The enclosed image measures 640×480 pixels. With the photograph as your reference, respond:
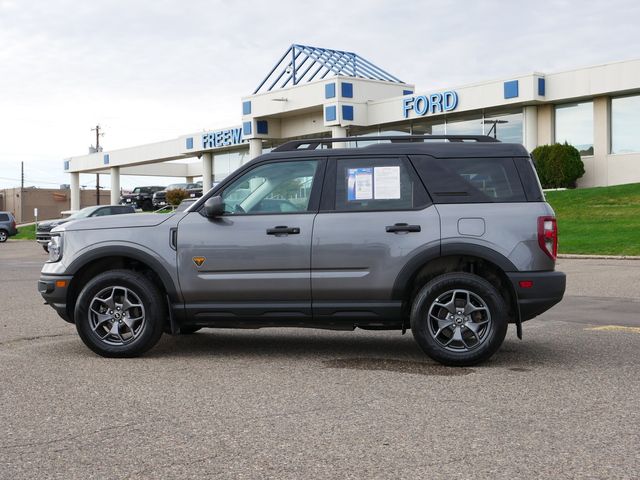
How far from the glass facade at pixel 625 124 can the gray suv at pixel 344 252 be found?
30529 mm

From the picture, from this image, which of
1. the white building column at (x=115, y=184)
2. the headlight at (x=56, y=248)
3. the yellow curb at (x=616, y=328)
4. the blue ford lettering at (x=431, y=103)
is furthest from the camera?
the white building column at (x=115, y=184)

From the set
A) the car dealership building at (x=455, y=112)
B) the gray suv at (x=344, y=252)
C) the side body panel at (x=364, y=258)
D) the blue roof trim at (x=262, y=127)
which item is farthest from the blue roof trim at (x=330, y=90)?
the side body panel at (x=364, y=258)

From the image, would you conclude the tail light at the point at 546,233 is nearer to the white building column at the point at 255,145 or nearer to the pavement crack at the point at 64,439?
the pavement crack at the point at 64,439

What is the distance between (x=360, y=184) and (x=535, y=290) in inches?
70.0

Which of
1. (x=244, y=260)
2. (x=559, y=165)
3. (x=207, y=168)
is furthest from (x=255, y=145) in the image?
(x=244, y=260)

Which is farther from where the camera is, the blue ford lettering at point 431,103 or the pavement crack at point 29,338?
the blue ford lettering at point 431,103

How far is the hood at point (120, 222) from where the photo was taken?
7625 millimetres

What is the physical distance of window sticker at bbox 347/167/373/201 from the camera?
7395 mm

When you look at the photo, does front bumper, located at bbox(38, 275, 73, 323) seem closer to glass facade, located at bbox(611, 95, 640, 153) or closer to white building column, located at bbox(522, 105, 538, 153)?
glass facade, located at bbox(611, 95, 640, 153)

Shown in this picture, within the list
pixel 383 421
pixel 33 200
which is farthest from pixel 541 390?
pixel 33 200

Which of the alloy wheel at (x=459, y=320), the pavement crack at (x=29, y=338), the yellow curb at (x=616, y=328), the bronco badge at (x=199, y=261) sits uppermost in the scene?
the bronco badge at (x=199, y=261)

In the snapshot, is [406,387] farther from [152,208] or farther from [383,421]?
[152,208]

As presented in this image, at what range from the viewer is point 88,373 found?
689 centimetres

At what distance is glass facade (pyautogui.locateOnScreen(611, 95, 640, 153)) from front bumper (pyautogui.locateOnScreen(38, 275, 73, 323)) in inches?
1270
